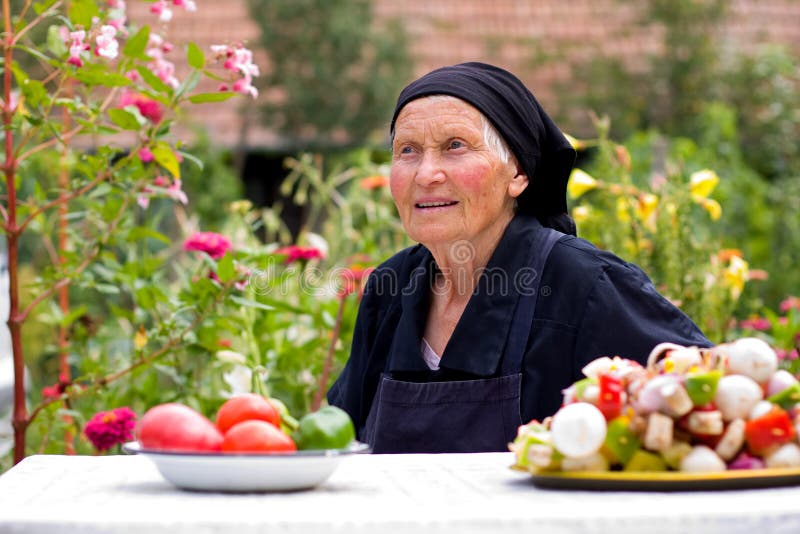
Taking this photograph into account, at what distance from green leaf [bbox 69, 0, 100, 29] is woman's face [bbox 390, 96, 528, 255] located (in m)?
0.76

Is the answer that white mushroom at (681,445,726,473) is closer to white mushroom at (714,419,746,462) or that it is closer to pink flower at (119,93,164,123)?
white mushroom at (714,419,746,462)

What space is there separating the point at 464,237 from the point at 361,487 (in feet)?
3.89

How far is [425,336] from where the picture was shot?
2.71 m

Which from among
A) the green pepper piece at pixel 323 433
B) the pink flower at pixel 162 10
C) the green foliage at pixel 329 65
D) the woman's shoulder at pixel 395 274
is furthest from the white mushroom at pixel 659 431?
the green foliage at pixel 329 65

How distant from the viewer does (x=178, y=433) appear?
4.94 feet

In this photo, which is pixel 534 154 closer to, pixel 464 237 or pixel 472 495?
pixel 464 237

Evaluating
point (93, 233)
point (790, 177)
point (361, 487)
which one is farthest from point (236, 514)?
point (790, 177)

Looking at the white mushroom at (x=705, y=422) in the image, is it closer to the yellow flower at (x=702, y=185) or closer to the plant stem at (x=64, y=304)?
the plant stem at (x=64, y=304)

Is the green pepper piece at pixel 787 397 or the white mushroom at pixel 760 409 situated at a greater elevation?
the green pepper piece at pixel 787 397

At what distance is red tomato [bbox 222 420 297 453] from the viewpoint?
1.49m

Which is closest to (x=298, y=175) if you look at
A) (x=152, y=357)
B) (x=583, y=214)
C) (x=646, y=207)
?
(x=583, y=214)

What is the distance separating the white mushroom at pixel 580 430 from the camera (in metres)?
1.45

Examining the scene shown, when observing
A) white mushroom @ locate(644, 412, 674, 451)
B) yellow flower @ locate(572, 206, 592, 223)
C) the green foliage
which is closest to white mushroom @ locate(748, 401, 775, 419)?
white mushroom @ locate(644, 412, 674, 451)

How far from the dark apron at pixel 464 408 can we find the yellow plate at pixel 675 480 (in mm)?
927
